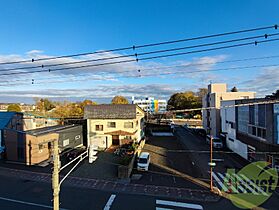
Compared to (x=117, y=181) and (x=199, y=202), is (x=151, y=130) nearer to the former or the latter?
(x=117, y=181)

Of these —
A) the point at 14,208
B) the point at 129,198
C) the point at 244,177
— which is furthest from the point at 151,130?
the point at 14,208

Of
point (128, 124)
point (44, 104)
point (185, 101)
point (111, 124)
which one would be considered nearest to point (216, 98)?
point (128, 124)

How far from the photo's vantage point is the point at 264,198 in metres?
12.1

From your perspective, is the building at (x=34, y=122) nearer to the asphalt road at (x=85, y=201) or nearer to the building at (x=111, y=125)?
the building at (x=111, y=125)

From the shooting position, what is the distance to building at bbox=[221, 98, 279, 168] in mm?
14859

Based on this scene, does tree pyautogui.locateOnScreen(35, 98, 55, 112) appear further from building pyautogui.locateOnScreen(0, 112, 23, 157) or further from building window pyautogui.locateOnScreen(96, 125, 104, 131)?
building window pyautogui.locateOnScreen(96, 125, 104, 131)

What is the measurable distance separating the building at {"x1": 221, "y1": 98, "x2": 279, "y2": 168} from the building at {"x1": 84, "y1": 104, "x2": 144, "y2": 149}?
11.4m

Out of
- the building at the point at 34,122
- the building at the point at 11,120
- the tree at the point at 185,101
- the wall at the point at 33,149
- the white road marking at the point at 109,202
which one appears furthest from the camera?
the tree at the point at 185,101

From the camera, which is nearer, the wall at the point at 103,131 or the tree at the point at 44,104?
the wall at the point at 103,131

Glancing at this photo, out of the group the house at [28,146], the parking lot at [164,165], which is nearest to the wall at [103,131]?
the parking lot at [164,165]

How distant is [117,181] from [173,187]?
3.98 meters

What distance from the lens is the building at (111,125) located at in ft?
81.2

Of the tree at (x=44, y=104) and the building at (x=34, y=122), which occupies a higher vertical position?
the tree at (x=44, y=104)

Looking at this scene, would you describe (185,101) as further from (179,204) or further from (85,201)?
(85,201)
